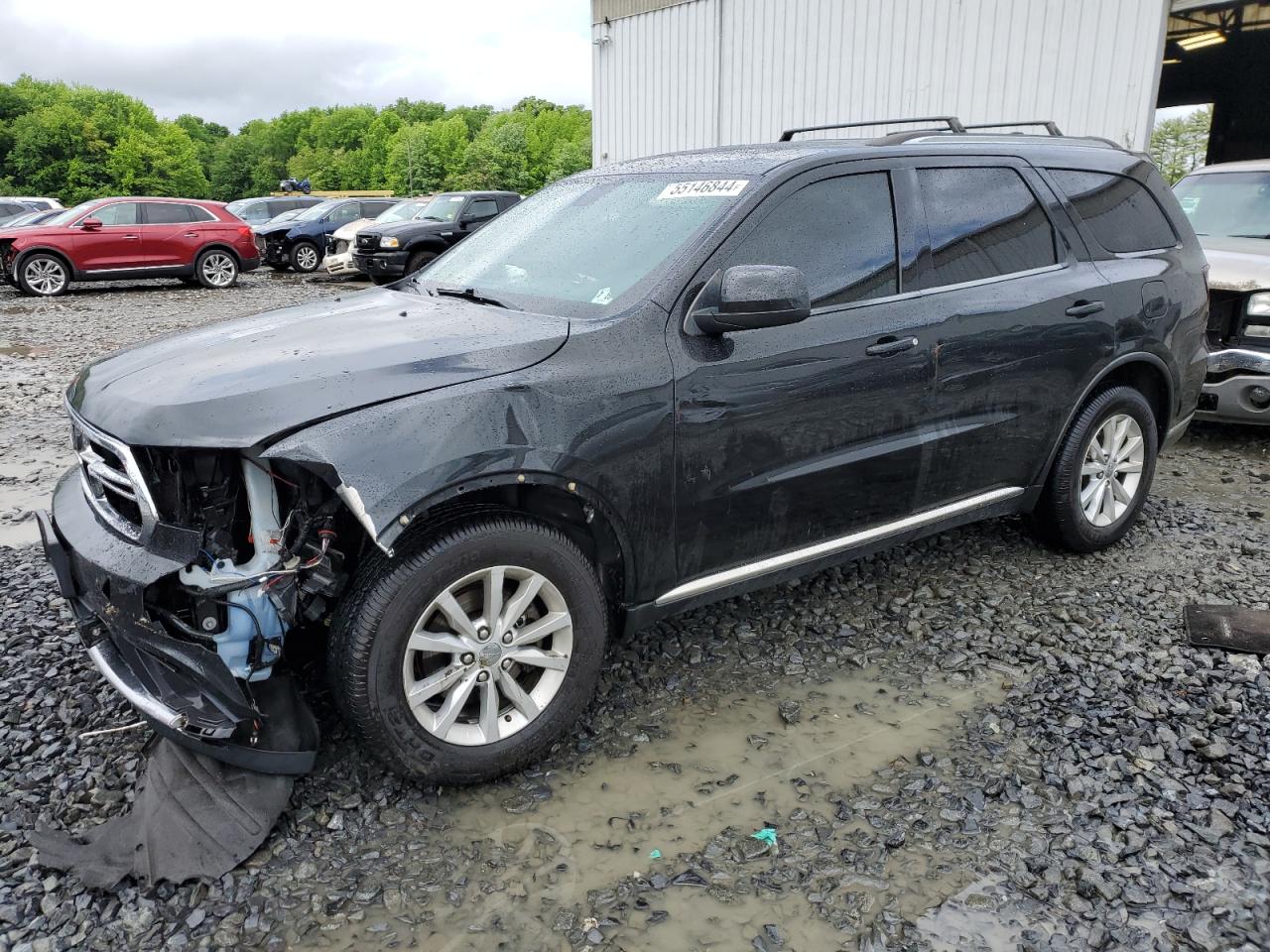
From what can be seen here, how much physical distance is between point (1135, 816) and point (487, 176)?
96348 millimetres

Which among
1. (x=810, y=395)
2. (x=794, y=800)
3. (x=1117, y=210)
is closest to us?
(x=794, y=800)

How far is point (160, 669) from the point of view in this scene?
260 cm

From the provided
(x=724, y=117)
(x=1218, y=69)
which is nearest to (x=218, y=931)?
(x=724, y=117)

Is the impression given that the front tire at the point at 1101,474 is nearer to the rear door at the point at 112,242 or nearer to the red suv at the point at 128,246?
the red suv at the point at 128,246

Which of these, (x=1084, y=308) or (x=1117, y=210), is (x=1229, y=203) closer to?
(x=1117, y=210)

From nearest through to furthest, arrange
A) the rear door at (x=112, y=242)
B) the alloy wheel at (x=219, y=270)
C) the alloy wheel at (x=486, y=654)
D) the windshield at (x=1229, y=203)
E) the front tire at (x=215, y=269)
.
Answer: the alloy wheel at (x=486, y=654)
the windshield at (x=1229, y=203)
the rear door at (x=112, y=242)
the front tire at (x=215, y=269)
the alloy wheel at (x=219, y=270)

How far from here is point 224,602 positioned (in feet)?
8.16

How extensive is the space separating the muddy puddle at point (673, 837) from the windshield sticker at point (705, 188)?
5.83ft

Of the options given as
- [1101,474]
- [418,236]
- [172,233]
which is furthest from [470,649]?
[172,233]

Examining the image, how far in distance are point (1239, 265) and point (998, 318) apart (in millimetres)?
3796

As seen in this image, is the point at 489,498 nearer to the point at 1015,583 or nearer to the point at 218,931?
the point at 218,931

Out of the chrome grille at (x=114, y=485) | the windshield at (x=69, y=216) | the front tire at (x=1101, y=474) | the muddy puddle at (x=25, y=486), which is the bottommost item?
the muddy puddle at (x=25, y=486)

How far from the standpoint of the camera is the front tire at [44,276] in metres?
15.2

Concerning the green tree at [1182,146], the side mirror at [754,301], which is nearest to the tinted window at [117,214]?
the side mirror at [754,301]
